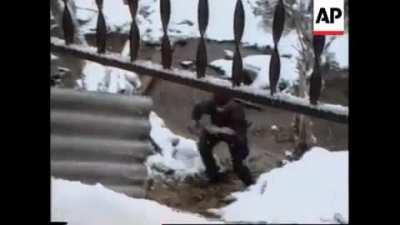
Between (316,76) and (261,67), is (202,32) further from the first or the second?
(316,76)

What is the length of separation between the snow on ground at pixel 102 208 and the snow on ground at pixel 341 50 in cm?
56

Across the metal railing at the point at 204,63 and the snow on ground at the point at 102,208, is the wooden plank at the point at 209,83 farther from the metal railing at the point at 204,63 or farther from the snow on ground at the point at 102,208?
the snow on ground at the point at 102,208

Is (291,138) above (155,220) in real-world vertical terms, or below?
above

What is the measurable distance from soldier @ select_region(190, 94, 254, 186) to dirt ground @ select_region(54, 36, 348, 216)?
2 cm

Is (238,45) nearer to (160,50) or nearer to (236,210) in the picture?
(160,50)

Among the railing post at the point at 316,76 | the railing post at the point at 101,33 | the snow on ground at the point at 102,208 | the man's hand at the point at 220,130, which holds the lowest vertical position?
the snow on ground at the point at 102,208

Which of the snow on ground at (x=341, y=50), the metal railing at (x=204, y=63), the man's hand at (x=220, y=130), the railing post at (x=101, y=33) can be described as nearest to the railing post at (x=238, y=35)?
the metal railing at (x=204, y=63)

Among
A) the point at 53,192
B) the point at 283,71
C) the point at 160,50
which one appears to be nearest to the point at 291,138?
the point at 283,71

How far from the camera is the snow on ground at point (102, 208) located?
2.04 metres

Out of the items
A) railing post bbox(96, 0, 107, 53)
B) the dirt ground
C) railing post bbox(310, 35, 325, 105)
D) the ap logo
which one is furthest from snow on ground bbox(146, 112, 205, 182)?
the ap logo

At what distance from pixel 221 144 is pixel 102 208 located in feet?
1.24

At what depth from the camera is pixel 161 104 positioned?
2.03 m
